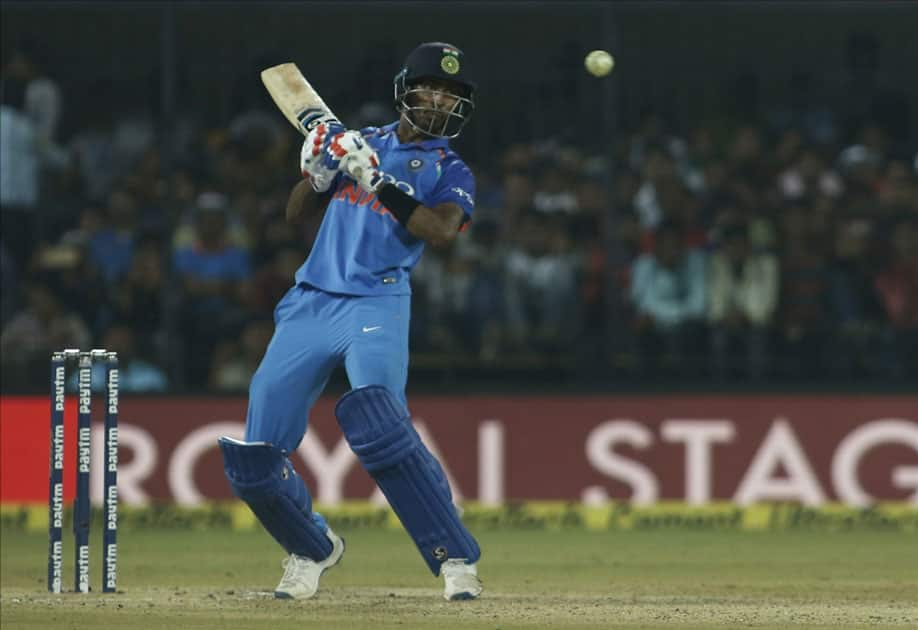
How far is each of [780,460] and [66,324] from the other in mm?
3676

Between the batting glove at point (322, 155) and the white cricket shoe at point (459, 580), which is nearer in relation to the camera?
the batting glove at point (322, 155)

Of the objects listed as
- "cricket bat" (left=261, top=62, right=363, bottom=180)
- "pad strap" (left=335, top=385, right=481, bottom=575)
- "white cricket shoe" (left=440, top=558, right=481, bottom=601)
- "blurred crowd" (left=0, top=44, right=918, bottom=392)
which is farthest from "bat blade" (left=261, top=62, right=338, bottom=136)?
"blurred crowd" (left=0, top=44, right=918, bottom=392)

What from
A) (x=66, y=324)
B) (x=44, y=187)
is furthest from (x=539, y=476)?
(x=44, y=187)

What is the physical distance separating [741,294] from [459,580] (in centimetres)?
455

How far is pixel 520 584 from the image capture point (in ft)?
21.2

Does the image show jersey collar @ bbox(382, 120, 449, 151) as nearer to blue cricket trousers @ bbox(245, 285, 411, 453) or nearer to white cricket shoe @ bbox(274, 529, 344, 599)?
blue cricket trousers @ bbox(245, 285, 411, 453)

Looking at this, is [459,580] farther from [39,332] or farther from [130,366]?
[39,332]

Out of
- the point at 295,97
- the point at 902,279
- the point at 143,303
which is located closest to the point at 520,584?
the point at 295,97

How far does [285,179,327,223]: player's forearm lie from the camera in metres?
5.70

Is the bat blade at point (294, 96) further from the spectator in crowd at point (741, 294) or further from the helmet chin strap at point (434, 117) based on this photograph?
the spectator in crowd at point (741, 294)

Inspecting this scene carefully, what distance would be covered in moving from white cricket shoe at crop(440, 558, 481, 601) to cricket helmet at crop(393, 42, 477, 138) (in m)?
1.31

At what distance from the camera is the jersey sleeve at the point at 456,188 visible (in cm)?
562

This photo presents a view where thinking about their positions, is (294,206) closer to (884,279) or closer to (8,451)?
(8,451)

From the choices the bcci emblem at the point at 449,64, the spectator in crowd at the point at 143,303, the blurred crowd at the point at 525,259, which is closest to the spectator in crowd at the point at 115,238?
the blurred crowd at the point at 525,259
